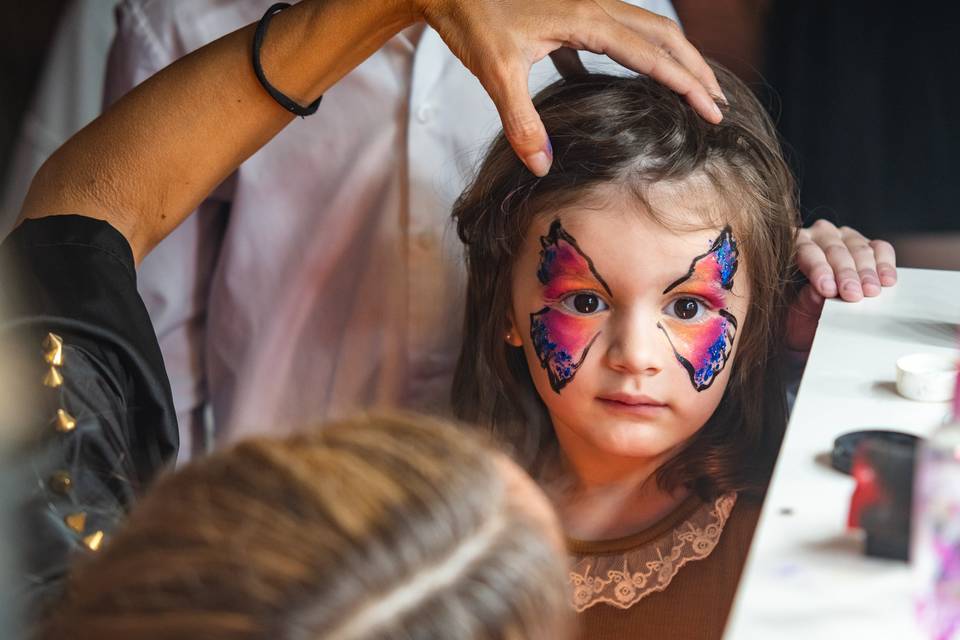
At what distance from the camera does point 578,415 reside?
1038 millimetres

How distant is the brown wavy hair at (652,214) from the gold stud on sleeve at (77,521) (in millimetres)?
461

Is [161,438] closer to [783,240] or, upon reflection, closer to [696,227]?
[696,227]

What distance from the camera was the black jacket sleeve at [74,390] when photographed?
2.75 feet

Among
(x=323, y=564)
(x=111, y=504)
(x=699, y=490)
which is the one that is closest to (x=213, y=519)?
(x=323, y=564)

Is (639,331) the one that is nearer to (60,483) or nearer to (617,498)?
(617,498)

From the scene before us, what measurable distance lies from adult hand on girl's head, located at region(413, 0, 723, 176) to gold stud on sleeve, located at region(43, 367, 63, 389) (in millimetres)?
430

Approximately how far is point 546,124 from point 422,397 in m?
0.41

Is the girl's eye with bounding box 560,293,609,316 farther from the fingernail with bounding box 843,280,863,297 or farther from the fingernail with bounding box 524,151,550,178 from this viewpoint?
the fingernail with bounding box 843,280,863,297

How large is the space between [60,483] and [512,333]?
1.51 feet

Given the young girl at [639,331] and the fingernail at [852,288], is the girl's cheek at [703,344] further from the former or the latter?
the fingernail at [852,288]

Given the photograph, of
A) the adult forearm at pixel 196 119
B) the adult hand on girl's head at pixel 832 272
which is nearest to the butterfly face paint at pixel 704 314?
the adult hand on girl's head at pixel 832 272

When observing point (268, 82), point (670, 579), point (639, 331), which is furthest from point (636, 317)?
point (268, 82)

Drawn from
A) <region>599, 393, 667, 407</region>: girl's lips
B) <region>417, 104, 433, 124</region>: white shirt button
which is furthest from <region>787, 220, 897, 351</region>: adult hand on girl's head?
<region>417, 104, 433, 124</region>: white shirt button

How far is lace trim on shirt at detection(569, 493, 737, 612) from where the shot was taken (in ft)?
3.53
